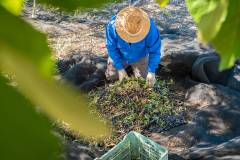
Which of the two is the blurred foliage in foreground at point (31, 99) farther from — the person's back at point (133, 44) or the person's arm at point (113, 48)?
the person's arm at point (113, 48)

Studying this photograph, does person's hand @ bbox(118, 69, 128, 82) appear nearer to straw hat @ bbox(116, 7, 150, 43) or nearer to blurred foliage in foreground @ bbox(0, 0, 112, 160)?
straw hat @ bbox(116, 7, 150, 43)

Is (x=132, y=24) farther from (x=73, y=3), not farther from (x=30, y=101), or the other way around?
(x=30, y=101)

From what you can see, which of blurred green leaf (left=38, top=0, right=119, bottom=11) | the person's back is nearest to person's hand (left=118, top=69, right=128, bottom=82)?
the person's back

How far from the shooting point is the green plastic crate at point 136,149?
381 centimetres

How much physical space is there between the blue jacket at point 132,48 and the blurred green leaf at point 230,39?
4.27 metres

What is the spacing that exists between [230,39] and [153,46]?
14.7ft

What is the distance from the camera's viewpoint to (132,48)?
201 inches

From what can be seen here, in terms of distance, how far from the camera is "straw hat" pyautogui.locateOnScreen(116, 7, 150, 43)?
446cm

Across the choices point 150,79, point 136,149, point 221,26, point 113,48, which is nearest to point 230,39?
point 221,26

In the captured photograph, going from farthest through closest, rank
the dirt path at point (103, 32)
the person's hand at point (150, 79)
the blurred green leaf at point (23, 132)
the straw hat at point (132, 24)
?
the dirt path at point (103, 32) → the person's hand at point (150, 79) → the straw hat at point (132, 24) → the blurred green leaf at point (23, 132)

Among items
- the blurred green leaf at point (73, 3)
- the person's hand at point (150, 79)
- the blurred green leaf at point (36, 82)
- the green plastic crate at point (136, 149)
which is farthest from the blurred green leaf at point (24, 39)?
the person's hand at point (150, 79)

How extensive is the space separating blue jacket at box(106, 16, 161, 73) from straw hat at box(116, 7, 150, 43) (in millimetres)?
165

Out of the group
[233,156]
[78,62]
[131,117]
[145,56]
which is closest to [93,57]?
[78,62]

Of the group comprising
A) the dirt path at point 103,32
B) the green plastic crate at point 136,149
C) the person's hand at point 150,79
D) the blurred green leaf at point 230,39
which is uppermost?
the blurred green leaf at point 230,39
